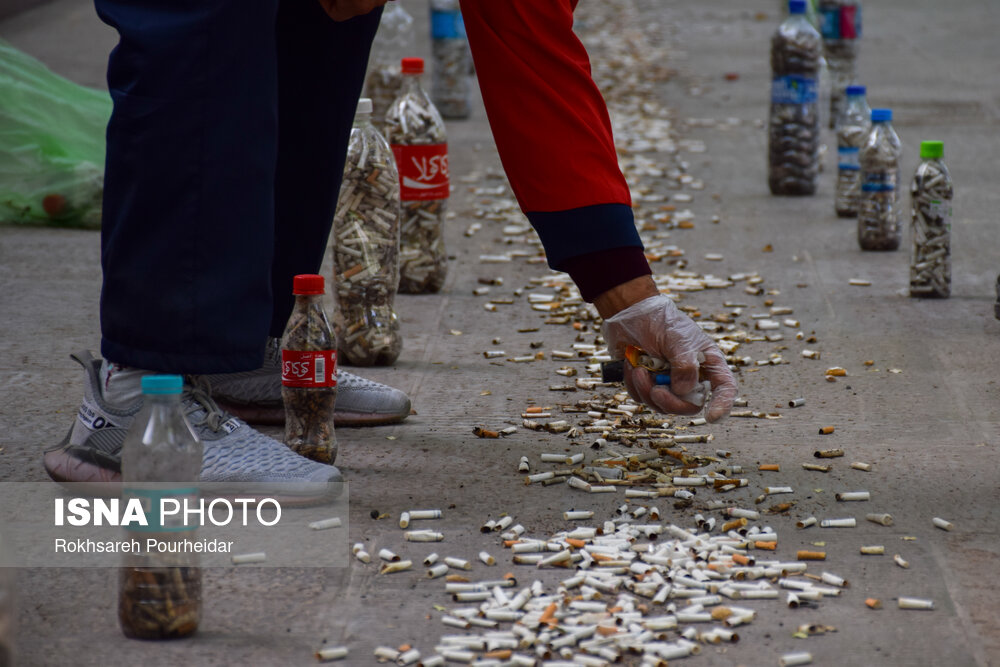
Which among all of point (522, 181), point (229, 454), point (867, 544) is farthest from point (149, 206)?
point (867, 544)

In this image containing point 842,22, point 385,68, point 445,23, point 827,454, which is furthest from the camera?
point 445,23

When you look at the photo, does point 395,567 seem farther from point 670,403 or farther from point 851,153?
point 851,153

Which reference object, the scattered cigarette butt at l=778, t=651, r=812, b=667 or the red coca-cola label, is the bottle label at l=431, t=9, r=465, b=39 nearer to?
the red coca-cola label

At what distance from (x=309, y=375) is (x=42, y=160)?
2723mm

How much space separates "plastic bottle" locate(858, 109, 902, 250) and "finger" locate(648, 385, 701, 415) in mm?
2068

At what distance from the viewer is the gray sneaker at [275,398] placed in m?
2.66

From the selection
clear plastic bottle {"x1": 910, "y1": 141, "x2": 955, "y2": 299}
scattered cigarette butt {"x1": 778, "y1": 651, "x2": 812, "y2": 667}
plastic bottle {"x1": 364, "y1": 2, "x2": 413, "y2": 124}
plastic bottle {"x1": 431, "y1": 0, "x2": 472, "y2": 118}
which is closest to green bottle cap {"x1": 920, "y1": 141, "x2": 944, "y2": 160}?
clear plastic bottle {"x1": 910, "y1": 141, "x2": 955, "y2": 299}

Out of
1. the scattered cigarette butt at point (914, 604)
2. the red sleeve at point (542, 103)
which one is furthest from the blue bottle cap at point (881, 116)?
the scattered cigarette butt at point (914, 604)

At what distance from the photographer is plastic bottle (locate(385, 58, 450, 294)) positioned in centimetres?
358

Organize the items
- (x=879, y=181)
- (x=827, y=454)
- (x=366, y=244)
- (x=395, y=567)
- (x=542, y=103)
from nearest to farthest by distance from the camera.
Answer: (x=395, y=567) < (x=542, y=103) < (x=827, y=454) < (x=366, y=244) < (x=879, y=181)

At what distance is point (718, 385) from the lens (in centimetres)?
228

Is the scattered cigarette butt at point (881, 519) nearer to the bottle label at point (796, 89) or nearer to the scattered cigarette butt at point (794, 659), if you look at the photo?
the scattered cigarette butt at point (794, 659)

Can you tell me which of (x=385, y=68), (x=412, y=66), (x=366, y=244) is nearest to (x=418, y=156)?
(x=412, y=66)

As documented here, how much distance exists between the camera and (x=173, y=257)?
2.07 metres
